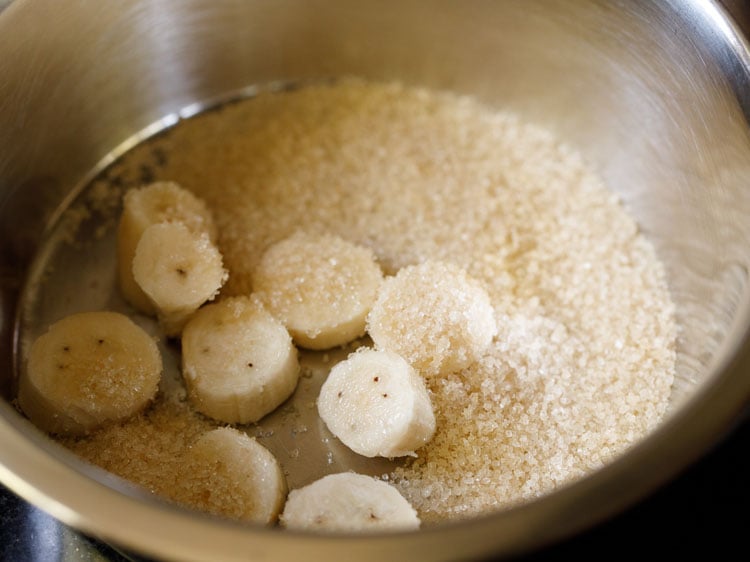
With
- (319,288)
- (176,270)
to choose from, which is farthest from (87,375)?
(319,288)

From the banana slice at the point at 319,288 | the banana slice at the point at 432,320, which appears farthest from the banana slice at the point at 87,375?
the banana slice at the point at 432,320

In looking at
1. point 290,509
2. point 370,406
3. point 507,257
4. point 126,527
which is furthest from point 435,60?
point 126,527

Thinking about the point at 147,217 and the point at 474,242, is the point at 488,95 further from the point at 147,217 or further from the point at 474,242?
the point at 147,217

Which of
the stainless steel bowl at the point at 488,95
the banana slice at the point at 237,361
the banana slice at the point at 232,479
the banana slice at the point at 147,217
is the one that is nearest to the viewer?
the stainless steel bowl at the point at 488,95

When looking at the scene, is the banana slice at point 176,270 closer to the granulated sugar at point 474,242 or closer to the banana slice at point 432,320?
the granulated sugar at point 474,242

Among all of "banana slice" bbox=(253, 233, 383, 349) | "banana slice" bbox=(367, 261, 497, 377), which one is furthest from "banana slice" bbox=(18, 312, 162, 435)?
"banana slice" bbox=(367, 261, 497, 377)
